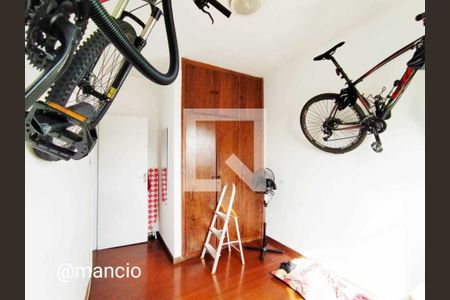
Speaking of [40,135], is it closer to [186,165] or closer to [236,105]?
[186,165]

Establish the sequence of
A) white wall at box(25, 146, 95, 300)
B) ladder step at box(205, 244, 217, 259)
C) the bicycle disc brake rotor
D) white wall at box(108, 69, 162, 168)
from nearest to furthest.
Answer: the bicycle disc brake rotor → white wall at box(25, 146, 95, 300) → ladder step at box(205, 244, 217, 259) → white wall at box(108, 69, 162, 168)

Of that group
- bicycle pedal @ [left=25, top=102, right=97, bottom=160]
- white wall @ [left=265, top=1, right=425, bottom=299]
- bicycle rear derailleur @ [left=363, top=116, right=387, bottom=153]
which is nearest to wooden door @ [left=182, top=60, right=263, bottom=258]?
white wall @ [left=265, top=1, right=425, bottom=299]

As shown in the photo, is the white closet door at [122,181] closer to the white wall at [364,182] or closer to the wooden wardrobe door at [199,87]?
the wooden wardrobe door at [199,87]

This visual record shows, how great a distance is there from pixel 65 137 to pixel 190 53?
1.95 meters

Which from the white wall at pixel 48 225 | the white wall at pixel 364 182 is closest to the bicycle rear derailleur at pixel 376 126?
the white wall at pixel 364 182

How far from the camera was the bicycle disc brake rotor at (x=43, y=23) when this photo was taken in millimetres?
346

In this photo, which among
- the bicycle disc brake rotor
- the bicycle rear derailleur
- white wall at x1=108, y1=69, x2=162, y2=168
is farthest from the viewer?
white wall at x1=108, y1=69, x2=162, y2=168

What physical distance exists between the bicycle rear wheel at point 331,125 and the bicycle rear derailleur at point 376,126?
69mm

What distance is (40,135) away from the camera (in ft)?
1.75

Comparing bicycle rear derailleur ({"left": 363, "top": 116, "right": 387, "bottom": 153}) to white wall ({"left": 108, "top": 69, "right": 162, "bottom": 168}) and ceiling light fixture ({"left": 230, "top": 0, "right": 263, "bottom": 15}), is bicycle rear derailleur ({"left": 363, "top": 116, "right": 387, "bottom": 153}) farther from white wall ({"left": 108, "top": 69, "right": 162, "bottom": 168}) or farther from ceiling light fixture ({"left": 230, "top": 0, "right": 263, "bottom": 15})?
white wall ({"left": 108, "top": 69, "right": 162, "bottom": 168})

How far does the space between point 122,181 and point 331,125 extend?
269 centimetres

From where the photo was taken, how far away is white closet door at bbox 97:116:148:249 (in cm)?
247

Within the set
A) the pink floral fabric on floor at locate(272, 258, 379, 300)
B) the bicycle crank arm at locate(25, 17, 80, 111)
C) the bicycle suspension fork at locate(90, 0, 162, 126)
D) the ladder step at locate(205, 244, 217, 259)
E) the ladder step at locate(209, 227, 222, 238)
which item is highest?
the bicycle suspension fork at locate(90, 0, 162, 126)

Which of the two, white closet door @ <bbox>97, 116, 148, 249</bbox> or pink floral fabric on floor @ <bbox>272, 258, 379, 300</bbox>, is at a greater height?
white closet door @ <bbox>97, 116, 148, 249</bbox>
